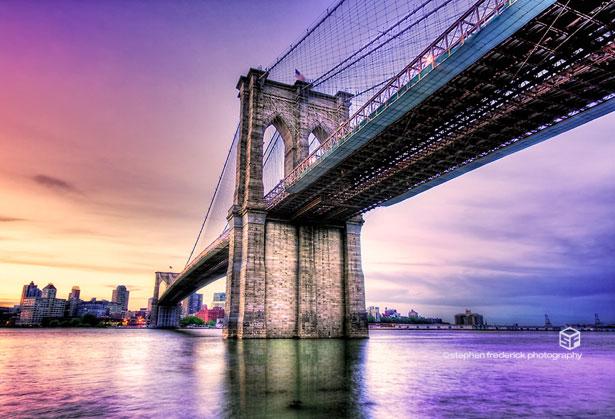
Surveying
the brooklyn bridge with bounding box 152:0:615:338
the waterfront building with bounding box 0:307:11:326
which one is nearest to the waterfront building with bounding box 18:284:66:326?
the waterfront building with bounding box 0:307:11:326

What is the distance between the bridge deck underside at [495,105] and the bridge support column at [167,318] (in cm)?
8882

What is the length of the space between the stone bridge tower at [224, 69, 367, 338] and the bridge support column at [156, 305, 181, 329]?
79973 millimetres

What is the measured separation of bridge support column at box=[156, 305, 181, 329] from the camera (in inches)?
4144

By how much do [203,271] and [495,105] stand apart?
49.7m

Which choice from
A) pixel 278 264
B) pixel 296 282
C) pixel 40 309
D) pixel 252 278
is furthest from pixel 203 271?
pixel 40 309

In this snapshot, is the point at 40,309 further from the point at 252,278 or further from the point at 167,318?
the point at 252,278

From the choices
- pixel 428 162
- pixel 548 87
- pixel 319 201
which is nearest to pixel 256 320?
pixel 319 201

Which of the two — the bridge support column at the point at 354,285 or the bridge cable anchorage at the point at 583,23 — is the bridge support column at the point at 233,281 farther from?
the bridge cable anchorage at the point at 583,23

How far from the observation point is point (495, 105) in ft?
63.6

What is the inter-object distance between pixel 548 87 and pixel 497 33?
16.0 feet

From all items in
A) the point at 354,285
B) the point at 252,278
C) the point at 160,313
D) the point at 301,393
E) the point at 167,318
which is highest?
the point at 252,278

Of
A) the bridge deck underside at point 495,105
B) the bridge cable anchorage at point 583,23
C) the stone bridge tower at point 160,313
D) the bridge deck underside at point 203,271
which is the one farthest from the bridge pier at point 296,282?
the stone bridge tower at point 160,313

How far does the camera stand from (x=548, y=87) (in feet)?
56.4

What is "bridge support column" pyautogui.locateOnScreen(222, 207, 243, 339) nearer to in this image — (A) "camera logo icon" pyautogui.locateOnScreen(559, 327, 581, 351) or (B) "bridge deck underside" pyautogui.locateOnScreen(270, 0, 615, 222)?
(B) "bridge deck underside" pyautogui.locateOnScreen(270, 0, 615, 222)
